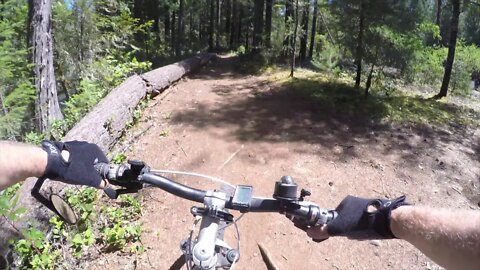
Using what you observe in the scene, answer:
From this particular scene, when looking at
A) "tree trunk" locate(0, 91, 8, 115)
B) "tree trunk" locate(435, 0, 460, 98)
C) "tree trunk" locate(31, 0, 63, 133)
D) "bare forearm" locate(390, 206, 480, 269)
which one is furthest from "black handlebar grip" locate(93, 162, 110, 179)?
"tree trunk" locate(435, 0, 460, 98)

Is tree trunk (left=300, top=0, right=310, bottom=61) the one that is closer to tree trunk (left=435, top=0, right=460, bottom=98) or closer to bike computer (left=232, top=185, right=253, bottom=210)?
tree trunk (left=435, top=0, right=460, bottom=98)

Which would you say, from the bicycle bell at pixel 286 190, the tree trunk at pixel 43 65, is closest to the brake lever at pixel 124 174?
the bicycle bell at pixel 286 190

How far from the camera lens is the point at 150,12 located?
2875 centimetres

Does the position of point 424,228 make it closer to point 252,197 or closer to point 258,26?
point 252,197

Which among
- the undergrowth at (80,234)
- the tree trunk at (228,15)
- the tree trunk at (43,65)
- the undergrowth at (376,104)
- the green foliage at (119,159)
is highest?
the tree trunk at (228,15)

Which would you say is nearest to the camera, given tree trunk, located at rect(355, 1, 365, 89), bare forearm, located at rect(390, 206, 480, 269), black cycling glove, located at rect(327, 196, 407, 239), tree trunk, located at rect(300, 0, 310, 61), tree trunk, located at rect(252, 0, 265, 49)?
bare forearm, located at rect(390, 206, 480, 269)

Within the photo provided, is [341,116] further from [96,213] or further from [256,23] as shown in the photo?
[256,23]

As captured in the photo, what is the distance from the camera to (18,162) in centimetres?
148

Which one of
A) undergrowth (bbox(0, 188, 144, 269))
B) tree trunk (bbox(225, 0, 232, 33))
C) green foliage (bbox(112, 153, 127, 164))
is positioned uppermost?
tree trunk (bbox(225, 0, 232, 33))

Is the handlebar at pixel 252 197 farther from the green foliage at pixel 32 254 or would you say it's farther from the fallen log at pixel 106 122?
the fallen log at pixel 106 122

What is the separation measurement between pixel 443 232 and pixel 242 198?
82 cm

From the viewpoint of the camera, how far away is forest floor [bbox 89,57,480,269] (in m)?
5.11

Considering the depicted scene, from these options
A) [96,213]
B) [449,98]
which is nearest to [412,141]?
[449,98]

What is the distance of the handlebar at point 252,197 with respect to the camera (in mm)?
1599
